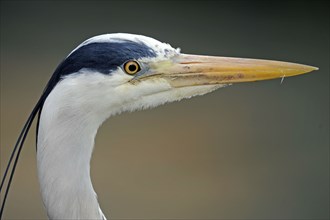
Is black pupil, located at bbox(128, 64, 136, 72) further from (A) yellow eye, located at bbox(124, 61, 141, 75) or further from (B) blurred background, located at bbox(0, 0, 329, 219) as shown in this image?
(B) blurred background, located at bbox(0, 0, 329, 219)

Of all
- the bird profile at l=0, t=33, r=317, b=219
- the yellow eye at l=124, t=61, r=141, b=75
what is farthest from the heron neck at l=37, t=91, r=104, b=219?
the yellow eye at l=124, t=61, r=141, b=75

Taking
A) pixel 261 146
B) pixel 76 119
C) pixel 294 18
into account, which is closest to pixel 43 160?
pixel 76 119

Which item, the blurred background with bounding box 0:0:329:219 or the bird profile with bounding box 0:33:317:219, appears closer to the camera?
the bird profile with bounding box 0:33:317:219

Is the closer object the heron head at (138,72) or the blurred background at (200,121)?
the heron head at (138,72)

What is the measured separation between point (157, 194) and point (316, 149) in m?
0.74

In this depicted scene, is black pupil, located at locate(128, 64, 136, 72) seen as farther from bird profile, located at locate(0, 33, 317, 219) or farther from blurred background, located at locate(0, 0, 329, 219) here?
blurred background, located at locate(0, 0, 329, 219)

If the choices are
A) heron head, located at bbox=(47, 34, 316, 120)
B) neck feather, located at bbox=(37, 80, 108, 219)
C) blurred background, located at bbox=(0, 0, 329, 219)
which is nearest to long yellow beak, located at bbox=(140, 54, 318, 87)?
heron head, located at bbox=(47, 34, 316, 120)

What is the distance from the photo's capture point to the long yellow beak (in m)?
1.54

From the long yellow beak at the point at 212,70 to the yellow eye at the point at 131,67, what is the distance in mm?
23

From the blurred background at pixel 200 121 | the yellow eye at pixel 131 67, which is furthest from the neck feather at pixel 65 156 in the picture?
the blurred background at pixel 200 121

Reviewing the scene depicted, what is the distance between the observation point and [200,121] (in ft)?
10.9

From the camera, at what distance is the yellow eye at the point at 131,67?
150 cm

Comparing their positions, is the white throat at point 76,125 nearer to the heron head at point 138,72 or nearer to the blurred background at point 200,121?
the heron head at point 138,72

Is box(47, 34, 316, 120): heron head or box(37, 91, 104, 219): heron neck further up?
box(47, 34, 316, 120): heron head
